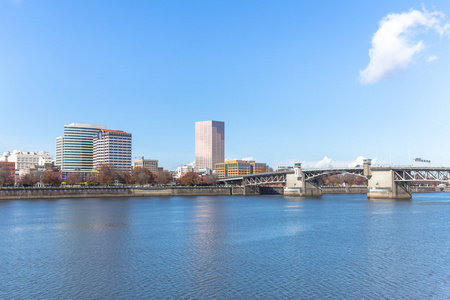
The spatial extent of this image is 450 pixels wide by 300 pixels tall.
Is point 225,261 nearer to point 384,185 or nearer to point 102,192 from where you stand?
point 384,185

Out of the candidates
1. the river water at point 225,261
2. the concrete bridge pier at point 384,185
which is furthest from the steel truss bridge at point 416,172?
the river water at point 225,261

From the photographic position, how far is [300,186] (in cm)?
16600

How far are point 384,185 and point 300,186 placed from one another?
3984 centimetres

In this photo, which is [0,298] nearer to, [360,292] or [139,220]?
[360,292]

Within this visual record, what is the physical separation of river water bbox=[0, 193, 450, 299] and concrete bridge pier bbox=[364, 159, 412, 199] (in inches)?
2859

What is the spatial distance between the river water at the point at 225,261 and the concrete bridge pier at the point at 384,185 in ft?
238

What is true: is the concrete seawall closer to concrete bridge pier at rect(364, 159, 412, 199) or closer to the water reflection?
concrete bridge pier at rect(364, 159, 412, 199)

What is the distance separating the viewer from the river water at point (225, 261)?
2789 centimetres

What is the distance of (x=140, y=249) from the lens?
42.2 metres

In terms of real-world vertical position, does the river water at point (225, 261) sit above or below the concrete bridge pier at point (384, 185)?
below

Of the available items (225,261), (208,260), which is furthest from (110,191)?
(225,261)

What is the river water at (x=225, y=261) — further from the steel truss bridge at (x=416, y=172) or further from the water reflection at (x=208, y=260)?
the steel truss bridge at (x=416, y=172)

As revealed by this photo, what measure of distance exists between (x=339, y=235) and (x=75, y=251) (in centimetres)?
3085

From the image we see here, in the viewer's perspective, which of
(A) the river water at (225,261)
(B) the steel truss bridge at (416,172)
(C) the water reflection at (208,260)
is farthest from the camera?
(B) the steel truss bridge at (416,172)
